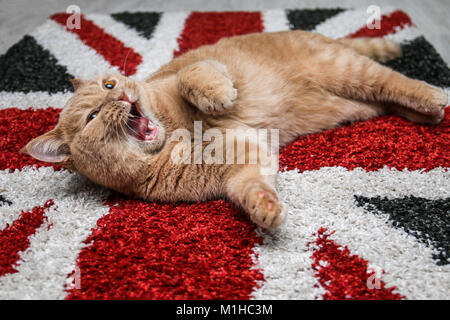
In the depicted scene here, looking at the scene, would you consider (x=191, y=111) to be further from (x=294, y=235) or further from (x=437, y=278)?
(x=437, y=278)

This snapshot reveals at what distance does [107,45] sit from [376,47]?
6.16 ft

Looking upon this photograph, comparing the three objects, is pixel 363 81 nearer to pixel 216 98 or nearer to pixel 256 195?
pixel 216 98

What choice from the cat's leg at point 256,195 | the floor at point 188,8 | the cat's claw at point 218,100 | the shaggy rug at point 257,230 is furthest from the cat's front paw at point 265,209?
the floor at point 188,8

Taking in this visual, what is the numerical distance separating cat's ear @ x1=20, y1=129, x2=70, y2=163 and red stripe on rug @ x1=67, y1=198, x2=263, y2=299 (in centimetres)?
32

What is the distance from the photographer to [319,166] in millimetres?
1698

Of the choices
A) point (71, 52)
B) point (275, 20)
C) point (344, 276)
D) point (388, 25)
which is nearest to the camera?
point (344, 276)

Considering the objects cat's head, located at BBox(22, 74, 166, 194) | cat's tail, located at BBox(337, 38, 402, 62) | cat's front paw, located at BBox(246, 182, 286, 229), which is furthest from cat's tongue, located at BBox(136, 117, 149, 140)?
cat's tail, located at BBox(337, 38, 402, 62)

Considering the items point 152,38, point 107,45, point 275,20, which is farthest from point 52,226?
point 275,20

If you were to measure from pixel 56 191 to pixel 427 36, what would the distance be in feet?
8.92

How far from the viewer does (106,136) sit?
59.4 inches

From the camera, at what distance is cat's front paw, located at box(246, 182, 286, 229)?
1269 mm

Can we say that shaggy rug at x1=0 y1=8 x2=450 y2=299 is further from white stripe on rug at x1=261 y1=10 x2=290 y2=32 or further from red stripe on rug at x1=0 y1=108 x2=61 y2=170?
white stripe on rug at x1=261 y1=10 x2=290 y2=32

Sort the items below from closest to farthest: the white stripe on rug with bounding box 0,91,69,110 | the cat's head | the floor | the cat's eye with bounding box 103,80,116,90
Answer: the cat's head → the cat's eye with bounding box 103,80,116,90 → the white stripe on rug with bounding box 0,91,69,110 → the floor
